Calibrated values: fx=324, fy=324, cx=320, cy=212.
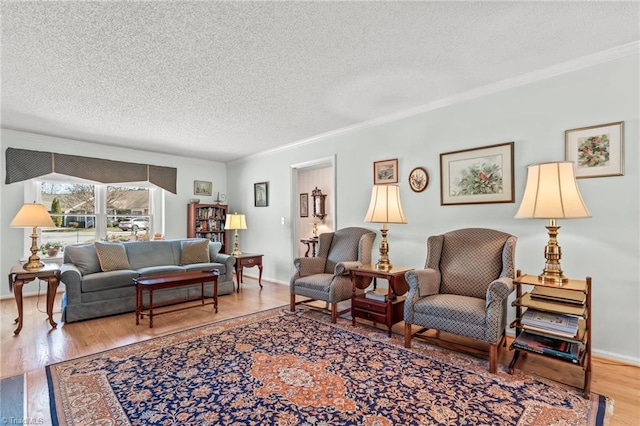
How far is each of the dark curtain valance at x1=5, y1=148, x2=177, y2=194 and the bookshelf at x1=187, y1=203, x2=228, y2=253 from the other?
55 centimetres

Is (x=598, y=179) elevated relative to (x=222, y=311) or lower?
elevated

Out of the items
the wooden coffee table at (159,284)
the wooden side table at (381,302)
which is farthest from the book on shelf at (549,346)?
the wooden coffee table at (159,284)

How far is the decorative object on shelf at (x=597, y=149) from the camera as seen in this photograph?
2531mm

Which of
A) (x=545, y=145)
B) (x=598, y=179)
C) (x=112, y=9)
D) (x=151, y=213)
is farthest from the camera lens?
(x=151, y=213)

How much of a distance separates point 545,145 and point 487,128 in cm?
55

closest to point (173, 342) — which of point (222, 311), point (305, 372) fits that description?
point (222, 311)

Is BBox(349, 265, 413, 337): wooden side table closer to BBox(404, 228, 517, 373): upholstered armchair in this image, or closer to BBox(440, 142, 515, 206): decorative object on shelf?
BBox(404, 228, 517, 373): upholstered armchair

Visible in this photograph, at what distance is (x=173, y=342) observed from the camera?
2.89m

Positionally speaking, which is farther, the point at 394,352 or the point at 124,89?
the point at 124,89

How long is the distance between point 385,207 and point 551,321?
66.1 inches

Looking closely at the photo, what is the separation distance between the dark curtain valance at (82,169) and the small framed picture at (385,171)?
4.05m

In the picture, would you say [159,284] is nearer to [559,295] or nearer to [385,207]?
[385,207]

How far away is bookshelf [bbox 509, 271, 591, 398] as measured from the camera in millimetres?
2125

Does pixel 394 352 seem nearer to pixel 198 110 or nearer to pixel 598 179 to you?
pixel 598 179
